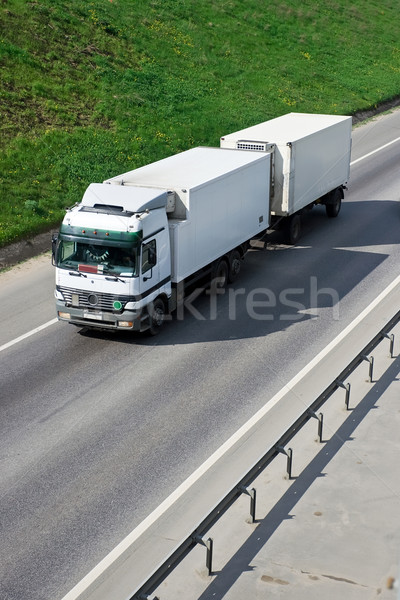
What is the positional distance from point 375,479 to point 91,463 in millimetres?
4557

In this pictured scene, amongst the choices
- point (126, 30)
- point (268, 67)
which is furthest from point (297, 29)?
point (126, 30)

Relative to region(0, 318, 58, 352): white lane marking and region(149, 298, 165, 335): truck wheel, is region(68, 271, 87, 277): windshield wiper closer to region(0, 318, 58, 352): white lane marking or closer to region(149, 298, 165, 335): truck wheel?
region(149, 298, 165, 335): truck wheel

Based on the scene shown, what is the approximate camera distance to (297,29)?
53438mm

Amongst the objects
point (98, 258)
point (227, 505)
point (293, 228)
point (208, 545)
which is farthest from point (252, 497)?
point (293, 228)

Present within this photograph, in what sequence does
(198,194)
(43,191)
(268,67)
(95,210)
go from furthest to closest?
(268,67)
(43,191)
(198,194)
(95,210)

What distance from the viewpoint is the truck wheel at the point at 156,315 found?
733 inches

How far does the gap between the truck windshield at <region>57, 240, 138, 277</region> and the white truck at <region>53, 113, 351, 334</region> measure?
0.02 meters

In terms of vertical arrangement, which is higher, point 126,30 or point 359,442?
point 126,30

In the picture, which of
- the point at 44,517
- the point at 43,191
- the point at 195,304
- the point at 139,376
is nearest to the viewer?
the point at 44,517

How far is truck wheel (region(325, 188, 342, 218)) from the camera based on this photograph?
28.0 metres

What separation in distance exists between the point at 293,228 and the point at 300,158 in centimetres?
212

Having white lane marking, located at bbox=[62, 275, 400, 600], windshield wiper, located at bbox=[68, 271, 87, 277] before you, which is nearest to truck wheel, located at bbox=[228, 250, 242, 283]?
white lane marking, located at bbox=[62, 275, 400, 600]

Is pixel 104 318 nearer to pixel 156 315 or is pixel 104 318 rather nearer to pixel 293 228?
pixel 156 315

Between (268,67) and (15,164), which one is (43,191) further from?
(268,67)
